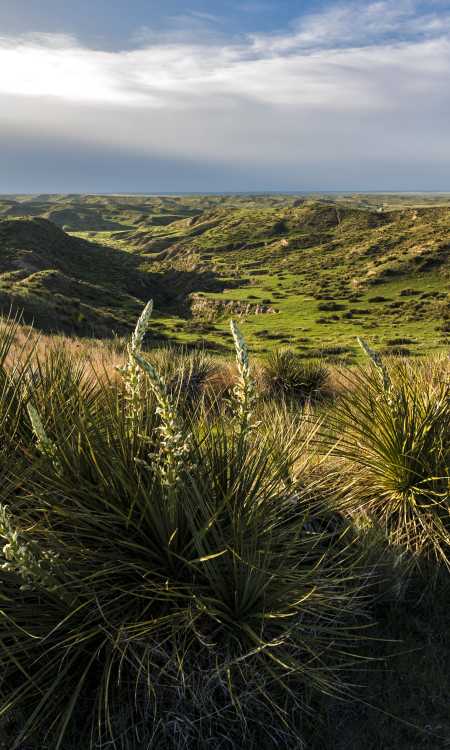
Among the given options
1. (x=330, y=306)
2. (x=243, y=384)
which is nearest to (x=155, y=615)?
(x=243, y=384)

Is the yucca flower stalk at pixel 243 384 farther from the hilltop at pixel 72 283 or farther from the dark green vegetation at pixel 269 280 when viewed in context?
the hilltop at pixel 72 283

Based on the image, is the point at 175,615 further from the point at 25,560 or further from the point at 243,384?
the point at 243,384

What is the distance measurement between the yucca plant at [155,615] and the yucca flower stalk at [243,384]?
1cm

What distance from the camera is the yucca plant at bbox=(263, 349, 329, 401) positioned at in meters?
11.8

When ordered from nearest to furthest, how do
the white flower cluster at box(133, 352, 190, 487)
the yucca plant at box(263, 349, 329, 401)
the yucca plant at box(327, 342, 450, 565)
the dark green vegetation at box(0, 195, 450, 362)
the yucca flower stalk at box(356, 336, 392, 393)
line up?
1. the white flower cluster at box(133, 352, 190, 487)
2. the yucca flower stalk at box(356, 336, 392, 393)
3. the yucca plant at box(327, 342, 450, 565)
4. the yucca plant at box(263, 349, 329, 401)
5. the dark green vegetation at box(0, 195, 450, 362)

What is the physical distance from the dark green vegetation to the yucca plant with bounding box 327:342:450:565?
36.5ft

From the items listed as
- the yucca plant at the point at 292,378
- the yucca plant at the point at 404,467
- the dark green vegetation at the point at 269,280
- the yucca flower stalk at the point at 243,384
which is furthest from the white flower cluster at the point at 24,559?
the dark green vegetation at the point at 269,280

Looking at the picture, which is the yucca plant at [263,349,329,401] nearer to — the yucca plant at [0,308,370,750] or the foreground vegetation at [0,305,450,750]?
the foreground vegetation at [0,305,450,750]

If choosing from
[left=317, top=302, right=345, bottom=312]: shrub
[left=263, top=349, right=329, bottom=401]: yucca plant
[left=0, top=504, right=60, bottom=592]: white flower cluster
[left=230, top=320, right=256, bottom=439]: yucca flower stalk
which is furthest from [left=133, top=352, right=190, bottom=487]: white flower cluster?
[left=317, top=302, right=345, bottom=312]: shrub

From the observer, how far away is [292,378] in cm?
1207

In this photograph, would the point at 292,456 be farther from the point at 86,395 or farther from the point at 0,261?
the point at 0,261

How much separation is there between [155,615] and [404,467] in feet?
8.56

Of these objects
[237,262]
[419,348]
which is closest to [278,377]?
[419,348]

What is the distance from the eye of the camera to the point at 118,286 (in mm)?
78125
